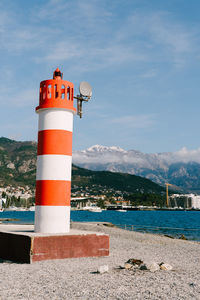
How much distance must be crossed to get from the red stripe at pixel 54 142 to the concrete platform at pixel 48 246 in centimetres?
340

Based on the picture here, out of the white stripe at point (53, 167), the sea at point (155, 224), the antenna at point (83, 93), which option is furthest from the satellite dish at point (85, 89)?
the sea at point (155, 224)

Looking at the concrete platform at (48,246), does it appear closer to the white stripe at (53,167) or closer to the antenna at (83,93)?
the white stripe at (53,167)

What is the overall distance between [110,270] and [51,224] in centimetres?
376

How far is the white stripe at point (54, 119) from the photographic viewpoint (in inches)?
573

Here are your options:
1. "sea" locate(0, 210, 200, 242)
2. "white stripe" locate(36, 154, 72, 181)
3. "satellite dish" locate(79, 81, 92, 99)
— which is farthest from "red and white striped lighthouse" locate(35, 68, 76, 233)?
"sea" locate(0, 210, 200, 242)

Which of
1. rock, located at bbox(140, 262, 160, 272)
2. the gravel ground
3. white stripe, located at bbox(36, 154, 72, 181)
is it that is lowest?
the gravel ground

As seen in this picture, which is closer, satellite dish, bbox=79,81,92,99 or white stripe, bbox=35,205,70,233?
white stripe, bbox=35,205,70,233

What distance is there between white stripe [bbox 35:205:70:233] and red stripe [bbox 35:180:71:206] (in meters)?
0.21

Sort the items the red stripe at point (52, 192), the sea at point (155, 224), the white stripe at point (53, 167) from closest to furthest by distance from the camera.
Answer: the red stripe at point (52, 192) → the white stripe at point (53, 167) → the sea at point (155, 224)

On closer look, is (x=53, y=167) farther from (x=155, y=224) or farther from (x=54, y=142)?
(x=155, y=224)

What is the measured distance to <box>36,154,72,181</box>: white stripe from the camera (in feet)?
46.5

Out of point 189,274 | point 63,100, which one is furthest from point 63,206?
point 189,274

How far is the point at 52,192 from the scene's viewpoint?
46.1ft

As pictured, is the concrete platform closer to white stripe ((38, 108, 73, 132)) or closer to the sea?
white stripe ((38, 108, 73, 132))
